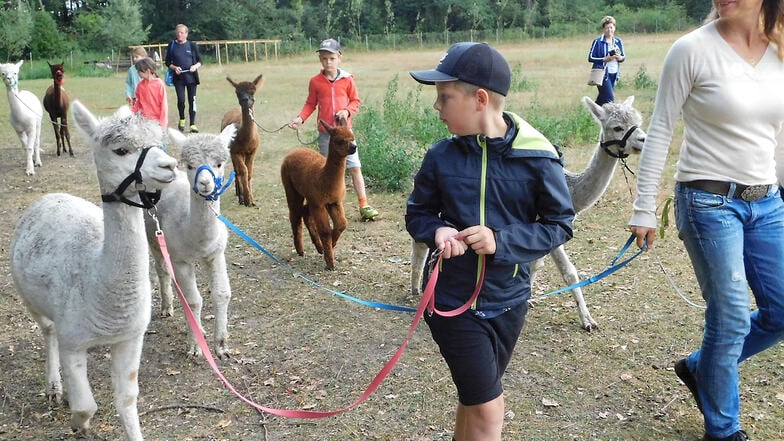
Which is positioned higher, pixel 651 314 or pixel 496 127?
pixel 496 127

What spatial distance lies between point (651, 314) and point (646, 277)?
85 centimetres

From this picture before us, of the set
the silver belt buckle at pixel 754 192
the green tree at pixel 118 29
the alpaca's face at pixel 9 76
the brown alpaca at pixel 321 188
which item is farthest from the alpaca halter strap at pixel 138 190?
the green tree at pixel 118 29

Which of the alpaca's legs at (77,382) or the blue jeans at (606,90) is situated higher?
the blue jeans at (606,90)

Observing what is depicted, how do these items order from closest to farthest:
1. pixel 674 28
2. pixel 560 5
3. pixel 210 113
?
1. pixel 210 113
2. pixel 674 28
3. pixel 560 5

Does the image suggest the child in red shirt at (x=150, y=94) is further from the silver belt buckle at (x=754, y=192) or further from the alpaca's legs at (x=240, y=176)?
the silver belt buckle at (x=754, y=192)

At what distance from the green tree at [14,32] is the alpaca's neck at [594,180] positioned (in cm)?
4526

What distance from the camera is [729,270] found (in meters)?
3.05

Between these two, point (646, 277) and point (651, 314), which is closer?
point (651, 314)

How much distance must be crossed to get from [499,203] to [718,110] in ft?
3.91

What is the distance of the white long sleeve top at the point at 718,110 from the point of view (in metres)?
2.93

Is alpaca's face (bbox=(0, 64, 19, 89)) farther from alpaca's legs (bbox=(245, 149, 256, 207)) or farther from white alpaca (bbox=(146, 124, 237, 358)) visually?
white alpaca (bbox=(146, 124, 237, 358))

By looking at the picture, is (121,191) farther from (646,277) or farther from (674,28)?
(674,28)

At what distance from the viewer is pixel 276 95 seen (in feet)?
74.1

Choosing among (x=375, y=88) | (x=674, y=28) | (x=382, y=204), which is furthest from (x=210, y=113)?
(x=674, y=28)
